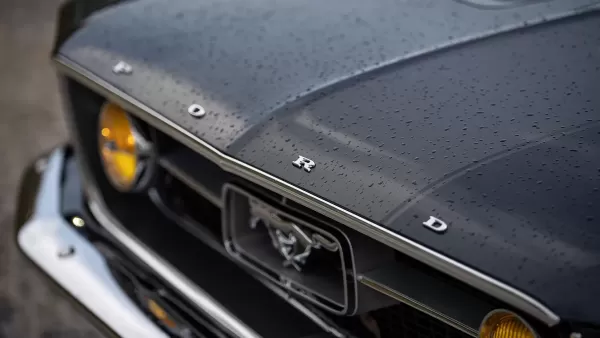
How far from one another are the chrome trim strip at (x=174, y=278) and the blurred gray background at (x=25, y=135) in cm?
22

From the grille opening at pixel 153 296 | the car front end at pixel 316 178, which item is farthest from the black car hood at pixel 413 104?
the grille opening at pixel 153 296

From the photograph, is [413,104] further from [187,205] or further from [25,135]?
[25,135]

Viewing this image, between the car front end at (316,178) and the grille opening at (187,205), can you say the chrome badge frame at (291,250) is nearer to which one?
the car front end at (316,178)

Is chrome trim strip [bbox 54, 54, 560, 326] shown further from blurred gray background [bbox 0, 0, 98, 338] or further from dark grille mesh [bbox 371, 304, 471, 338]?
blurred gray background [bbox 0, 0, 98, 338]

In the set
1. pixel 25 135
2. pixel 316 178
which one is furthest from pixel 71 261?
pixel 25 135

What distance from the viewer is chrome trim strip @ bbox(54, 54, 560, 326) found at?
3.73 ft

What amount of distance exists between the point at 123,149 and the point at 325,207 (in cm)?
81

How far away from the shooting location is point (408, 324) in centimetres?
158

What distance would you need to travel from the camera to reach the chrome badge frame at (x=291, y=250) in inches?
60.1

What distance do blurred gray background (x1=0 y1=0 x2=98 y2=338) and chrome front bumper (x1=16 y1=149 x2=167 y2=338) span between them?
0.08 meters

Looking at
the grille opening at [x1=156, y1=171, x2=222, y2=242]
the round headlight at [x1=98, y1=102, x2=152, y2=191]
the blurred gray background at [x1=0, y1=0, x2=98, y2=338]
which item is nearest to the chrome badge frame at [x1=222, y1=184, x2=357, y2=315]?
the grille opening at [x1=156, y1=171, x2=222, y2=242]

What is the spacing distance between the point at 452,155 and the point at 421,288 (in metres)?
0.25

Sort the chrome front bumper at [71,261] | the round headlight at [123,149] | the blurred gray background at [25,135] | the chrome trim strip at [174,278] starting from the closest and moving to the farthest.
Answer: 1. the chrome trim strip at [174,278]
2. the chrome front bumper at [71,261]
3. the round headlight at [123,149]
4. the blurred gray background at [25,135]

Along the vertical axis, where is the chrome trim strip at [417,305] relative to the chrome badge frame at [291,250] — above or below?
above
